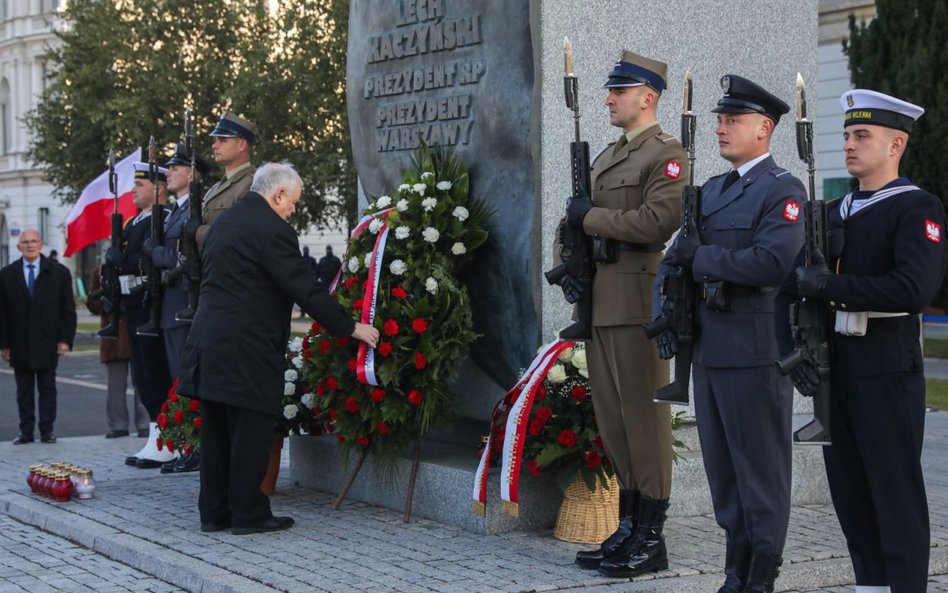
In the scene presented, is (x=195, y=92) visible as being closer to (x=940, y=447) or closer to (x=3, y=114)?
(x=940, y=447)

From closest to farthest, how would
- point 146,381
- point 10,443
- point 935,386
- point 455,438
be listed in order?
point 455,438
point 146,381
point 10,443
point 935,386

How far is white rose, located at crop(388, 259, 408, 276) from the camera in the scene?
745cm

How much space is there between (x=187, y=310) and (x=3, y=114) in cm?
5408

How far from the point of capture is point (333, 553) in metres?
6.59

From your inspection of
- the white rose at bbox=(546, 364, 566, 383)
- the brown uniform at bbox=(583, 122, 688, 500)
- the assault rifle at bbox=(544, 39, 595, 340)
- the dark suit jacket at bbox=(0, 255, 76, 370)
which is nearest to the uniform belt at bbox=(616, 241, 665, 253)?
the brown uniform at bbox=(583, 122, 688, 500)

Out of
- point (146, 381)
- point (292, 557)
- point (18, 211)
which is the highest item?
point (18, 211)

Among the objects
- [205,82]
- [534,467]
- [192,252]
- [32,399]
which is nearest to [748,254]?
[534,467]

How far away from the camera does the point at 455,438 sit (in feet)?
27.5

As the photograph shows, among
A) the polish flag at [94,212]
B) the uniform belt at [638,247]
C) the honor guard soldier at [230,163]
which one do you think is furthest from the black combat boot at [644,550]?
the polish flag at [94,212]

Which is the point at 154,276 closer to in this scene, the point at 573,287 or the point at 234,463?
the point at 234,463

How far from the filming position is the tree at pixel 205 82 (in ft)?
97.2

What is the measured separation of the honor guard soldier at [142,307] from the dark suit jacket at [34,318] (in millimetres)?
1795

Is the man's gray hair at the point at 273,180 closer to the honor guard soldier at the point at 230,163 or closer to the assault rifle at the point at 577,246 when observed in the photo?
the honor guard soldier at the point at 230,163

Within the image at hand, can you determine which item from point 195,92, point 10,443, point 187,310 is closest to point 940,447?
point 187,310
